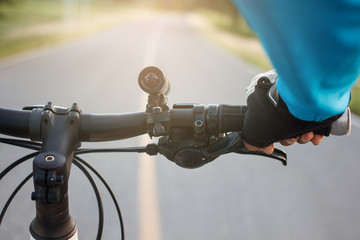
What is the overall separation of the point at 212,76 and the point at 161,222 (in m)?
9.58

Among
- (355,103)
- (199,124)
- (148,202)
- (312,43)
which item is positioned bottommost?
(312,43)

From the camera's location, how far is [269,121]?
105 cm

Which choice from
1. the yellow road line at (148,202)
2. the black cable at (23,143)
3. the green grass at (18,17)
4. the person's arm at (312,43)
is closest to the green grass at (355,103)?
the yellow road line at (148,202)

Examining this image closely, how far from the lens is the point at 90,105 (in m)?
8.26

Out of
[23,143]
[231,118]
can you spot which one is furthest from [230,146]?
[23,143]

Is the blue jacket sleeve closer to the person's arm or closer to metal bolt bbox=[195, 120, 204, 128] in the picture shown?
the person's arm

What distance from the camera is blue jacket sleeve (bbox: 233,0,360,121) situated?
0.69 m

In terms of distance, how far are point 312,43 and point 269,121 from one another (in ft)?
1.10

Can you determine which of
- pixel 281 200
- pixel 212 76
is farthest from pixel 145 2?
pixel 281 200

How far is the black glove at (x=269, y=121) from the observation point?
3.37ft

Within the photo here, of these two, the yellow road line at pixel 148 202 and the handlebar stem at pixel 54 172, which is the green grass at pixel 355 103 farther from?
the handlebar stem at pixel 54 172

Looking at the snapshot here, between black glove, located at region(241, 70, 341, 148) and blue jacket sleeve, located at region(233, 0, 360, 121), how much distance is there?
0.13 metres

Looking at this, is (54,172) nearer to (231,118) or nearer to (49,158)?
(49,158)

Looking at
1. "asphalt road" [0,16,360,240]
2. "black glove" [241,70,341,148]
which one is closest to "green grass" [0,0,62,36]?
"asphalt road" [0,16,360,240]
